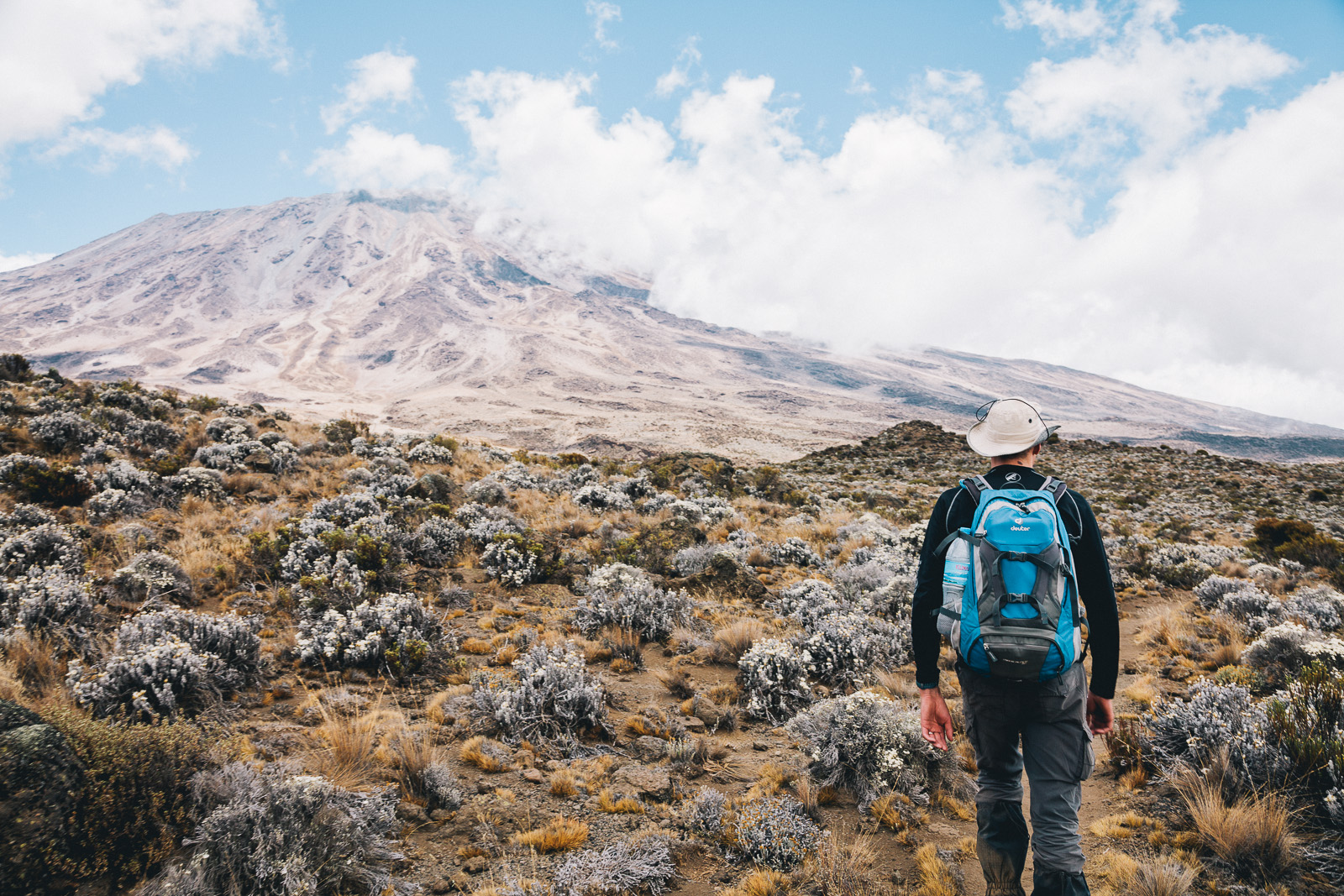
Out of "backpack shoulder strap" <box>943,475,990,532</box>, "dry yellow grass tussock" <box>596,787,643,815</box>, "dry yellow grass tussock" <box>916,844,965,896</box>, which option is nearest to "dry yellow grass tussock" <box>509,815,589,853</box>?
"dry yellow grass tussock" <box>596,787,643,815</box>

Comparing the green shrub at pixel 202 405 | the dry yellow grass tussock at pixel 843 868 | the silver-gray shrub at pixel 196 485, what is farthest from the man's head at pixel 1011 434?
the green shrub at pixel 202 405

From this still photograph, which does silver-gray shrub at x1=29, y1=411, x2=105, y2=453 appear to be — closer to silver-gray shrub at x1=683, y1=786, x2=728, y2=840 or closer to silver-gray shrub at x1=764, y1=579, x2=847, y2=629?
silver-gray shrub at x1=764, y1=579, x2=847, y2=629

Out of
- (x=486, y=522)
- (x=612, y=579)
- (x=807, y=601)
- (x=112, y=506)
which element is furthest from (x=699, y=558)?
(x=112, y=506)

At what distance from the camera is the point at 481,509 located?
8.80 metres

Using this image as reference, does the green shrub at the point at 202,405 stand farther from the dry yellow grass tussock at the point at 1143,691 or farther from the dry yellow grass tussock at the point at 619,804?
the dry yellow grass tussock at the point at 1143,691

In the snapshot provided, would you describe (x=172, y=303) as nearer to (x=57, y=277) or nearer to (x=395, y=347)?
(x=57, y=277)

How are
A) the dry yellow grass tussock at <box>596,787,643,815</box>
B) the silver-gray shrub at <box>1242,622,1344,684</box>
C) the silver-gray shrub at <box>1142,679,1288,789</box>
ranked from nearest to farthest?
1. the silver-gray shrub at <box>1142,679,1288,789</box>
2. the dry yellow grass tussock at <box>596,787,643,815</box>
3. the silver-gray shrub at <box>1242,622,1344,684</box>

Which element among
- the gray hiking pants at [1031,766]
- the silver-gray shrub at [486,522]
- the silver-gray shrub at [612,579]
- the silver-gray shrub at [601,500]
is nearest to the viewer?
the gray hiking pants at [1031,766]

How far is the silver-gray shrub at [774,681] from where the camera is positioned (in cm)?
462

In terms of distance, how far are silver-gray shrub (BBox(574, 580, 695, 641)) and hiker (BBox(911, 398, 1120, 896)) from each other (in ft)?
12.0

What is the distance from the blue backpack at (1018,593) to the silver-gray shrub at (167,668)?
4.24m

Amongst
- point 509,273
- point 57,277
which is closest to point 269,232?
point 57,277

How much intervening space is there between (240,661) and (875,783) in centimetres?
456

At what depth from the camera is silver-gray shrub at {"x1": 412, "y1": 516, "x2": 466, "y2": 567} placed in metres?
7.18
